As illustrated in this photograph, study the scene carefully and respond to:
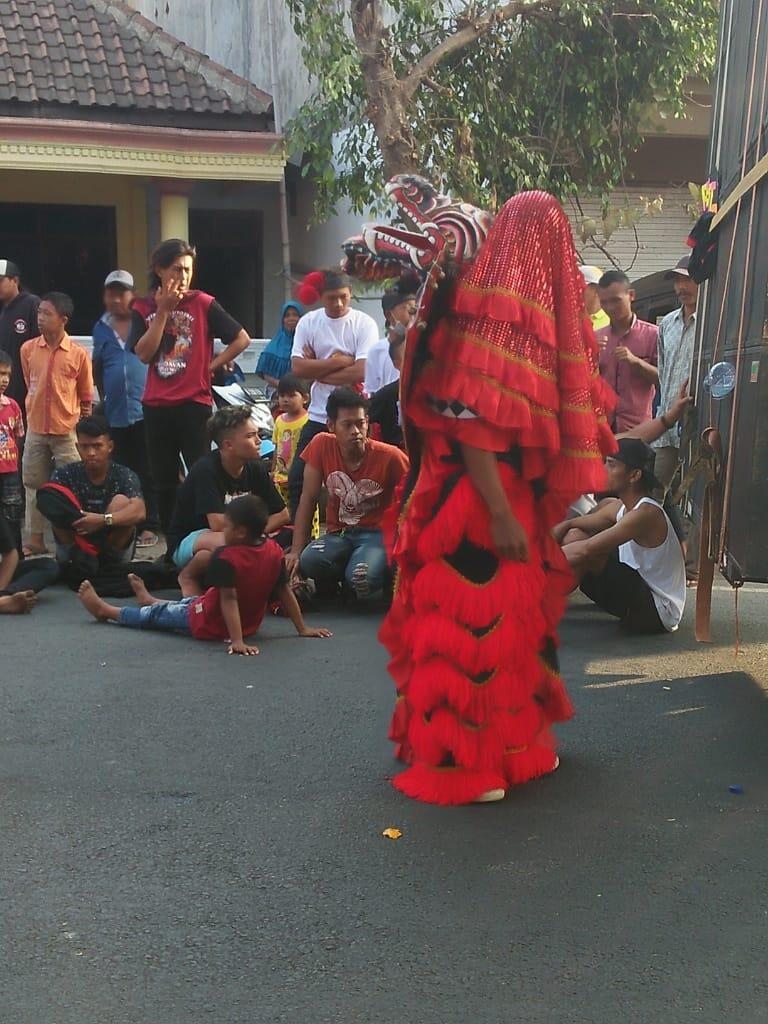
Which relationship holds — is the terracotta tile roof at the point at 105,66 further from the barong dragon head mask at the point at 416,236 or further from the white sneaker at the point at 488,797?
the white sneaker at the point at 488,797

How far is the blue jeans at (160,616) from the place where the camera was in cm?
625

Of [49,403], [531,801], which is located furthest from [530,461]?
[49,403]

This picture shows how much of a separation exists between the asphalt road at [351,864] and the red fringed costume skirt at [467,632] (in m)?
0.14

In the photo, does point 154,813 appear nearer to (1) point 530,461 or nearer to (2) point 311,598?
(1) point 530,461

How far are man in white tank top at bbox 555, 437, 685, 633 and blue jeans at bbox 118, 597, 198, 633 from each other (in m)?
1.90

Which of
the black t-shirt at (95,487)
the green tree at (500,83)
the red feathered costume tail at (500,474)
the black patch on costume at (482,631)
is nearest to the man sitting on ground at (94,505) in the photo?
the black t-shirt at (95,487)

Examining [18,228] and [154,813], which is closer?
[154,813]

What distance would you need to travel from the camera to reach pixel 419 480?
3803 mm

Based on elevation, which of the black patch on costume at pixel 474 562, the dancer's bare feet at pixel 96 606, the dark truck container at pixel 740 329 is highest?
the dark truck container at pixel 740 329

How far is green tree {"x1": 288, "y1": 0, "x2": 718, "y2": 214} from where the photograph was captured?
11.4 m

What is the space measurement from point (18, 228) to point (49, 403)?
648cm

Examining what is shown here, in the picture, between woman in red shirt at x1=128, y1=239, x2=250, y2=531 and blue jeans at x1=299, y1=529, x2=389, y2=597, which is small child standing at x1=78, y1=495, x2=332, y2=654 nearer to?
blue jeans at x1=299, y1=529, x2=389, y2=597

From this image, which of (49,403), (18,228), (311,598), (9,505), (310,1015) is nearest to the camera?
(310,1015)

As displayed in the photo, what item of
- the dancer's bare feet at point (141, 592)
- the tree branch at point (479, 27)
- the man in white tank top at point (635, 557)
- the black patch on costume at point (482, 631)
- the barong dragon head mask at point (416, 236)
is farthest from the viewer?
→ the tree branch at point (479, 27)
